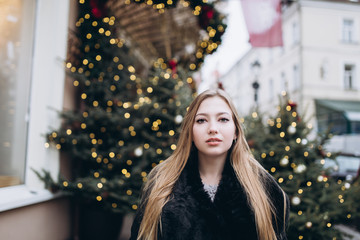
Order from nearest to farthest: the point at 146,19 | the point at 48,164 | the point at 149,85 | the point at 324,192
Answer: the point at 324,192 → the point at 48,164 → the point at 149,85 → the point at 146,19

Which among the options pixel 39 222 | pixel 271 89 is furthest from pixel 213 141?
pixel 271 89

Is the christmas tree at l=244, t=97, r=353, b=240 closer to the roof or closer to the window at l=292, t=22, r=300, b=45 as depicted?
the roof

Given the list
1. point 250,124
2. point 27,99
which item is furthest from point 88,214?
point 250,124

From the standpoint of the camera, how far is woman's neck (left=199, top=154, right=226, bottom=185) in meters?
1.94

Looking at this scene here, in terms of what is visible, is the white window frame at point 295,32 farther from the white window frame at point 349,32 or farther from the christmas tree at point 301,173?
the christmas tree at point 301,173

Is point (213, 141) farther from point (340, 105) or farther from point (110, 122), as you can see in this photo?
point (340, 105)

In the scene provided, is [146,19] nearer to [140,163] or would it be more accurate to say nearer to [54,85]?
[54,85]

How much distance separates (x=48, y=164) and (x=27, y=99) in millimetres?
907

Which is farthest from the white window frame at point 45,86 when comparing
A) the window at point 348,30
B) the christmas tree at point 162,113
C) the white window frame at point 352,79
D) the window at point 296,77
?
the window at point 348,30

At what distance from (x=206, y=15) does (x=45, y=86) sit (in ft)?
9.24

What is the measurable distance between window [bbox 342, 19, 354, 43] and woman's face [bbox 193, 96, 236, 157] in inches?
876

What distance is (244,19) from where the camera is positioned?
3.85 m

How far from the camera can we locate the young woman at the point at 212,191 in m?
1.71

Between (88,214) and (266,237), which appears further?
(88,214)
